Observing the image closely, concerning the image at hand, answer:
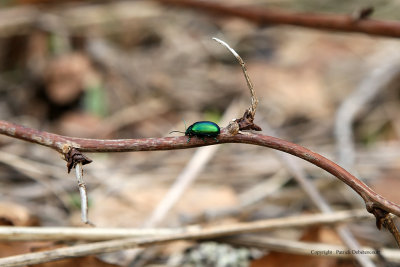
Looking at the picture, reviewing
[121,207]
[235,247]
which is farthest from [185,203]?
[235,247]

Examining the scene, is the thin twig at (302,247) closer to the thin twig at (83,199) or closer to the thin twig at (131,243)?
the thin twig at (131,243)

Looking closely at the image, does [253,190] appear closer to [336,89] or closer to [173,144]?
[173,144]

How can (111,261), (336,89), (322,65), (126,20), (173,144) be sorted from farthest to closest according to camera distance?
(126,20) → (322,65) → (336,89) → (111,261) → (173,144)

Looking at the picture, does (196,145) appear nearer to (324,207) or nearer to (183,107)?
(324,207)

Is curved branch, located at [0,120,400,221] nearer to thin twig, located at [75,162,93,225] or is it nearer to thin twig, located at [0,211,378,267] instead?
thin twig, located at [75,162,93,225]

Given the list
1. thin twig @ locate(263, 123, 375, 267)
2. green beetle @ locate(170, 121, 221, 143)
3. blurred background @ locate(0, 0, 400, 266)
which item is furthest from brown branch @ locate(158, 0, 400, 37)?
green beetle @ locate(170, 121, 221, 143)

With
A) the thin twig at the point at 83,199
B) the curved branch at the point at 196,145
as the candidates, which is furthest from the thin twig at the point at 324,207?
the thin twig at the point at 83,199
